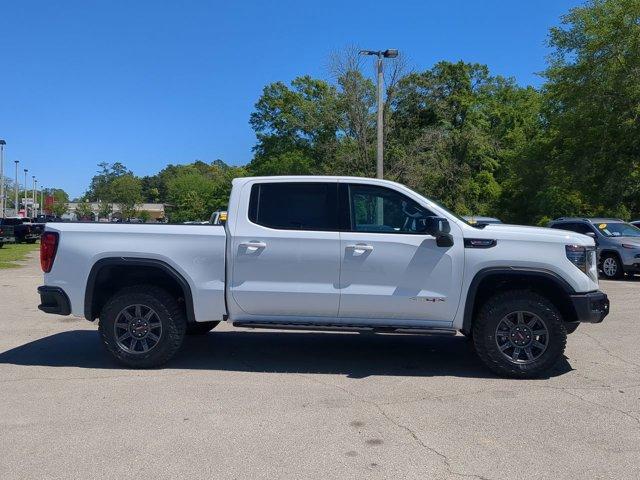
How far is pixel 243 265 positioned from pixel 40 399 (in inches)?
88.4

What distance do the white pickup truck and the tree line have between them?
976 inches

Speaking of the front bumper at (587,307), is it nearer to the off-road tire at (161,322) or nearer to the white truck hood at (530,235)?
the white truck hood at (530,235)

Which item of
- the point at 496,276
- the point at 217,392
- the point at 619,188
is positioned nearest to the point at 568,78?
the point at 619,188

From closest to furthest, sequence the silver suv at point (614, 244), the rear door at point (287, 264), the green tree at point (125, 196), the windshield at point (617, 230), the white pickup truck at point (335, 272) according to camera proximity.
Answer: the white pickup truck at point (335, 272) → the rear door at point (287, 264) → the silver suv at point (614, 244) → the windshield at point (617, 230) → the green tree at point (125, 196)

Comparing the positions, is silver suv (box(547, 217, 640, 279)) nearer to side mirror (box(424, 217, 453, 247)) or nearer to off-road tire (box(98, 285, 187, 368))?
side mirror (box(424, 217, 453, 247))

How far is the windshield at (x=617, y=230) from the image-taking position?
1658 cm

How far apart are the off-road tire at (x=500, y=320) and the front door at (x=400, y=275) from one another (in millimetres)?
362

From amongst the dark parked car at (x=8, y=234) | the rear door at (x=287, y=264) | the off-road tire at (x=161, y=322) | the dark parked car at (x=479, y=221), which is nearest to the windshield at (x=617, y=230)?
the dark parked car at (x=479, y=221)

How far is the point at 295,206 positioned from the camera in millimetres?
6500

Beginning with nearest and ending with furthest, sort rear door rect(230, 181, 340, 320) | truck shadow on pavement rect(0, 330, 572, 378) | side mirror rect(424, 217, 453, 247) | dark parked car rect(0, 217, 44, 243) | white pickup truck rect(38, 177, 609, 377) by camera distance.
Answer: side mirror rect(424, 217, 453, 247)
white pickup truck rect(38, 177, 609, 377)
rear door rect(230, 181, 340, 320)
truck shadow on pavement rect(0, 330, 572, 378)
dark parked car rect(0, 217, 44, 243)

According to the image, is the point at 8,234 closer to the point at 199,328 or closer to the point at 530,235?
the point at 199,328

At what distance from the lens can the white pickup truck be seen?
20.1 feet

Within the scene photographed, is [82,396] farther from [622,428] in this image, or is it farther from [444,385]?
[622,428]

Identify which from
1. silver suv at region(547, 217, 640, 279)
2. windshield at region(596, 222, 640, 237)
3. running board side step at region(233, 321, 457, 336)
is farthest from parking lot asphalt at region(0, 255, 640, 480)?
windshield at region(596, 222, 640, 237)
